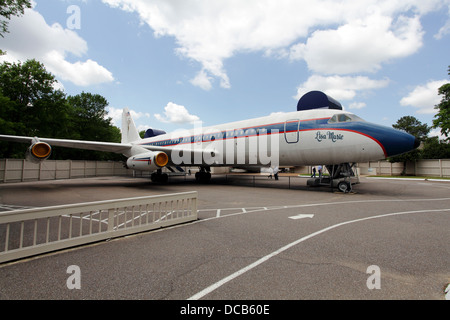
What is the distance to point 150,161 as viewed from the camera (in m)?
12.7

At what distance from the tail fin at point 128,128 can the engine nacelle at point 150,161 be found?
487 inches

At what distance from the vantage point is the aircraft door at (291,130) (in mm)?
12078

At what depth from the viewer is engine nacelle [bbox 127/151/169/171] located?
12469 mm

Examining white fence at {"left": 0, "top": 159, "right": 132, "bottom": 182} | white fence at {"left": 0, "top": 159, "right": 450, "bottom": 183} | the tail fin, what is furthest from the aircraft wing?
white fence at {"left": 0, "top": 159, "right": 450, "bottom": 183}

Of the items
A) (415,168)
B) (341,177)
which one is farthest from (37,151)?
(415,168)

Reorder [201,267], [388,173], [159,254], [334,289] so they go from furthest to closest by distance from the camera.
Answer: [388,173] → [159,254] → [201,267] → [334,289]

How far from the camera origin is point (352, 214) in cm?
667

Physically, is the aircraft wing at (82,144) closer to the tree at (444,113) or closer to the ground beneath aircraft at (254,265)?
the ground beneath aircraft at (254,265)

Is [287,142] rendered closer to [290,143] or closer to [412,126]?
[290,143]

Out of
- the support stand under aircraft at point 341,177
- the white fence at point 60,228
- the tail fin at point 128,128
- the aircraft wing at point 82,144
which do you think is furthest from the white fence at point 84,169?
the support stand under aircraft at point 341,177

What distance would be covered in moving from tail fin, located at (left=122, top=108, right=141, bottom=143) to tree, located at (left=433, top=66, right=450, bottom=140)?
1598 inches
